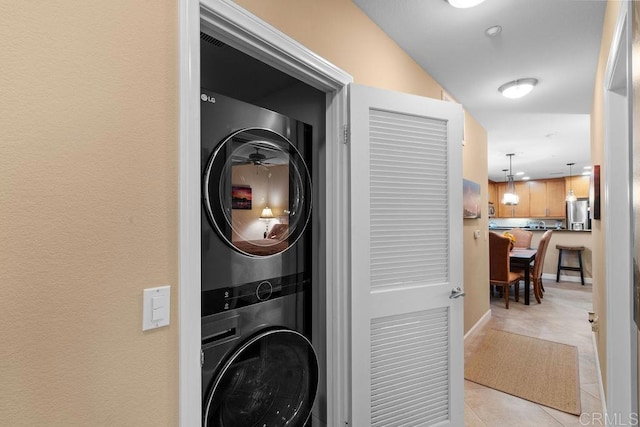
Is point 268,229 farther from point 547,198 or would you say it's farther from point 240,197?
point 547,198

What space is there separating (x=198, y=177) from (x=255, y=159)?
42 cm

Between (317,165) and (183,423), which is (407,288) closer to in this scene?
(317,165)

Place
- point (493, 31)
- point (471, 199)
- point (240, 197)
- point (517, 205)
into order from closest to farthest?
point (240, 197), point (493, 31), point (471, 199), point (517, 205)

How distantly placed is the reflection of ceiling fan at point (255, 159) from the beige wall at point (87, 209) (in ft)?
1.23

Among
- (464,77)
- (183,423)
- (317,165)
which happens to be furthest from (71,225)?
(464,77)

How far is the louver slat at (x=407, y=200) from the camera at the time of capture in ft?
5.44

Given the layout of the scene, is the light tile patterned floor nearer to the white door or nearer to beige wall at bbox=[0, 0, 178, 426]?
the white door

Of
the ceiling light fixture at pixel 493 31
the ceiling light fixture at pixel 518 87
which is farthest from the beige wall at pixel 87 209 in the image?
the ceiling light fixture at pixel 518 87

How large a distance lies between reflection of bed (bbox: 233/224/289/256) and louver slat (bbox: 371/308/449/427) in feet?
2.16

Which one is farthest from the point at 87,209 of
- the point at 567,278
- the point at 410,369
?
the point at 567,278

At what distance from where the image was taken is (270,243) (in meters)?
1.40

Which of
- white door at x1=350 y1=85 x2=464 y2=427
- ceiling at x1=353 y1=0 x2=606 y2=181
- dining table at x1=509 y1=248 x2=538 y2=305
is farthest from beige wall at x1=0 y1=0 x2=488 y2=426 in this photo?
dining table at x1=509 y1=248 x2=538 y2=305

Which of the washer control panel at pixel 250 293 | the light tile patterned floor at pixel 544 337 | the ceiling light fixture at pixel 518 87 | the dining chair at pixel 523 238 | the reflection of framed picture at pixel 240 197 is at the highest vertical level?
the ceiling light fixture at pixel 518 87

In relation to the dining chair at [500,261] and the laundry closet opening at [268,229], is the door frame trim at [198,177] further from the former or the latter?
the dining chair at [500,261]
